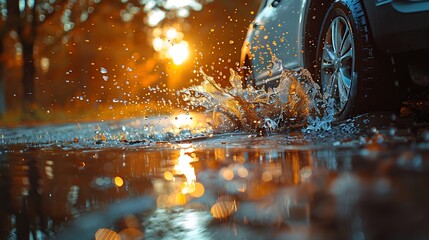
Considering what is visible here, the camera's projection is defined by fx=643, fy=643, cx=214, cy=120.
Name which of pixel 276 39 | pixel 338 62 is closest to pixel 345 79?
pixel 338 62

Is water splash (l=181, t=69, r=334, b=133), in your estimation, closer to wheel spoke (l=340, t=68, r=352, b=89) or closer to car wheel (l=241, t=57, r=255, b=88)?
Result: wheel spoke (l=340, t=68, r=352, b=89)

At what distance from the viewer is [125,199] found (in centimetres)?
307

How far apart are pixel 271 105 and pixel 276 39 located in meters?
1.00

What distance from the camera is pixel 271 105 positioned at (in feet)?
21.9

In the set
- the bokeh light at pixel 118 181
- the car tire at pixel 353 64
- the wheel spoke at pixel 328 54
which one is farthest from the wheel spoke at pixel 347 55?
the bokeh light at pixel 118 181

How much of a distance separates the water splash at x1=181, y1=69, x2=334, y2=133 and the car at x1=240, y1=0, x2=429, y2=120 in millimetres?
156

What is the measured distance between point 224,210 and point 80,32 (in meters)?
26.1

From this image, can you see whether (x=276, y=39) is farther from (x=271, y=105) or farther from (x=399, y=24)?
(x=399, y=24)

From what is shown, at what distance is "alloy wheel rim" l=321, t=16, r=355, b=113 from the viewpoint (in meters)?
5.63

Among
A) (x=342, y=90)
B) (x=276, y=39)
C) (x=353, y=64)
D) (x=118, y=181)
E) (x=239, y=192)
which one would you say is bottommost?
(x=239, y=192)

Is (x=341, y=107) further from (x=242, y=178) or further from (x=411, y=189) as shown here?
(x=411, y=189)

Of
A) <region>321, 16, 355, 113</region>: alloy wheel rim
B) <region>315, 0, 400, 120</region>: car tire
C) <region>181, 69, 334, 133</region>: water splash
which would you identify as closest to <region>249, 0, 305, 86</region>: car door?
<region>181, 69, 334, 133</region>: water splash

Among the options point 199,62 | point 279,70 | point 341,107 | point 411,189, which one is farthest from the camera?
point 199,62

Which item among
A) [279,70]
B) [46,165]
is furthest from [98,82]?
[46,165]
